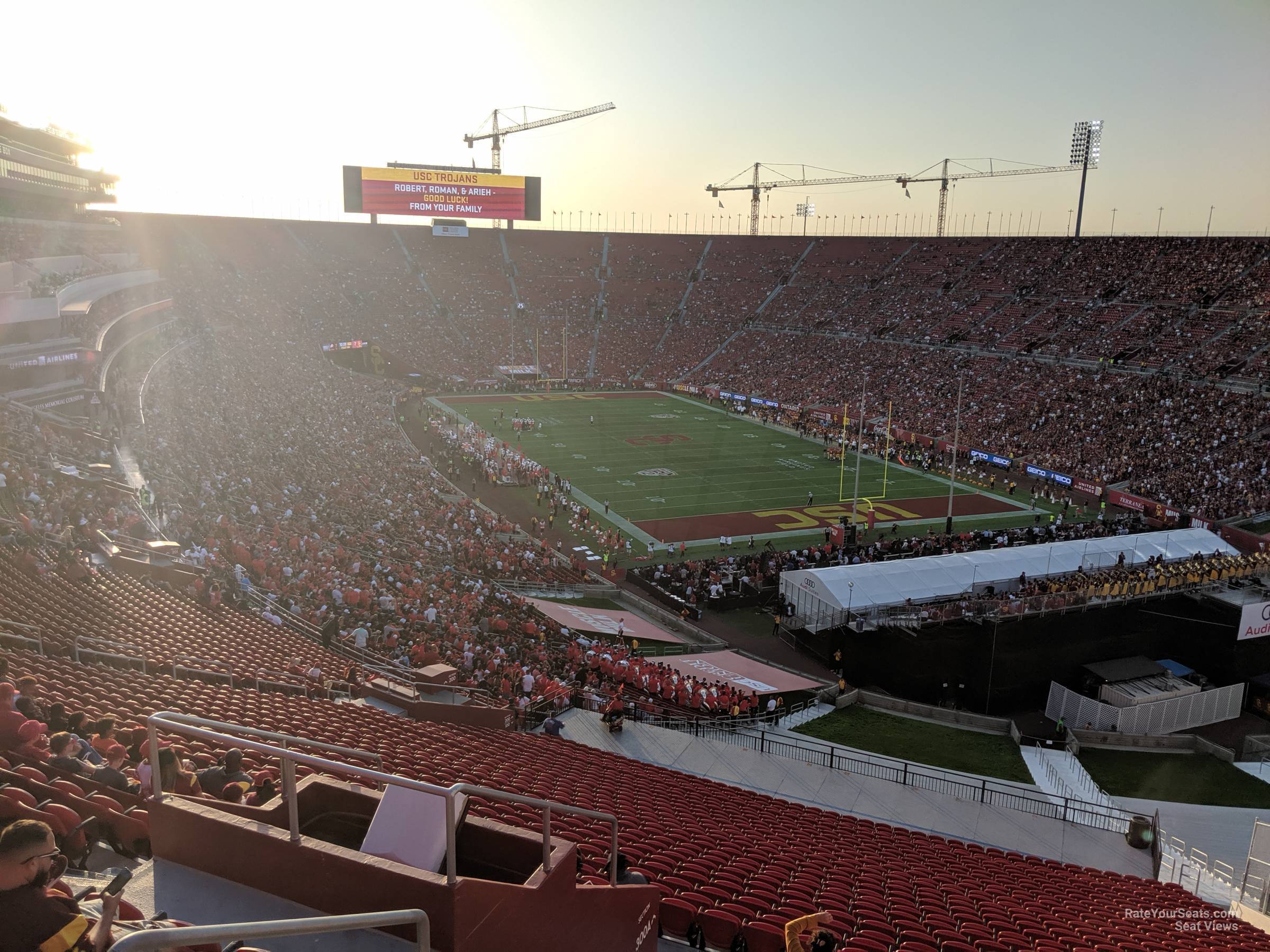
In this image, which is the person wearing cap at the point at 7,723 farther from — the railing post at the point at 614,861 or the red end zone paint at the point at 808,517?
the red end zone paint at the point at 808,517

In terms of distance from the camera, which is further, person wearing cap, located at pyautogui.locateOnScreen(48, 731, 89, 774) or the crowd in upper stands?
the crowd in upper stands

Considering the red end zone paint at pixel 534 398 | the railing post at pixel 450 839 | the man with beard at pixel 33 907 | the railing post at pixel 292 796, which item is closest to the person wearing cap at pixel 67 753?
the railing post at pixel 292 796

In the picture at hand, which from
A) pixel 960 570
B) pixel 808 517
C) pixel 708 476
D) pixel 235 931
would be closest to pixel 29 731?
pixel 235 931

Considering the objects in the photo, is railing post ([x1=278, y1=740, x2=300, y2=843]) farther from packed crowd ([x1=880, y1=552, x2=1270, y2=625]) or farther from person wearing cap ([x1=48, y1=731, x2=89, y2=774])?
packed crowd ([x1=880, y1=552, x2=1270, y2=625])

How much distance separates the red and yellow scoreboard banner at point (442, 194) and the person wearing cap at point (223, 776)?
7722 cm

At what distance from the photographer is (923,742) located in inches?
679

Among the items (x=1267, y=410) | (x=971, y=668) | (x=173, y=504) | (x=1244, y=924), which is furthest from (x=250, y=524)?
(x=1267, y=410)

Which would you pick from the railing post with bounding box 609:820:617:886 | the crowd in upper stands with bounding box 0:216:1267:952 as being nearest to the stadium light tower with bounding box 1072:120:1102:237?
the crowd in upper stands with bounding box 0:216:1267:952

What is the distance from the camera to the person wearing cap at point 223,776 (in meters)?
5.56

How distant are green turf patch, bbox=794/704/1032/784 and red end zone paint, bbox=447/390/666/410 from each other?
42.0 m

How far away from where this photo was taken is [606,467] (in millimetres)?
41938

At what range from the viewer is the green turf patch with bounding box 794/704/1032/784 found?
1639 cm

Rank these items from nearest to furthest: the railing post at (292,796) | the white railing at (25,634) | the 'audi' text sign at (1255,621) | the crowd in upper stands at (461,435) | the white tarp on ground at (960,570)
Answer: the railing post at (292,796)
the white railing at (25,634)
the crowd in upper stands at (461,435)
the white tarp on ground at (960,570)
the 'audi' text sign at (1255,621)

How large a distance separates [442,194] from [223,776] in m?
78.8
